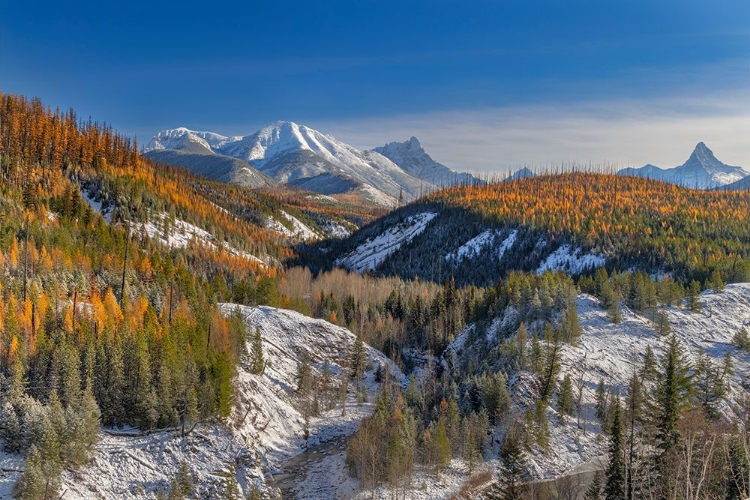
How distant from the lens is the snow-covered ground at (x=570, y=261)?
6959 inches

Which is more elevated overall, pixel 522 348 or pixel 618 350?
pixel 522 348

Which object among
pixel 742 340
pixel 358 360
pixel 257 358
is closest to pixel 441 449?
pixel 257 358

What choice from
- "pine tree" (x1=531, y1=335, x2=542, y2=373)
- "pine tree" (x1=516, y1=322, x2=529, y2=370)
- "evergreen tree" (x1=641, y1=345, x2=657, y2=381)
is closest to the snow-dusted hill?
"pine tree" (x1=516, y1=322, x2=529, y2=370)

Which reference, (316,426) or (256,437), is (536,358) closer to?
(316,426)

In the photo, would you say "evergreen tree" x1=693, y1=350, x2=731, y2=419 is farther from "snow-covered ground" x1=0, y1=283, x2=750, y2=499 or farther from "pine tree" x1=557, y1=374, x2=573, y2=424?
"pine tree" x1=557, y1=374, x2=573, y2=424

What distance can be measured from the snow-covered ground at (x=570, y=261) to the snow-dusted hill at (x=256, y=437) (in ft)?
315

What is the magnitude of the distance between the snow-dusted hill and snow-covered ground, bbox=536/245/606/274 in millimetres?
96083

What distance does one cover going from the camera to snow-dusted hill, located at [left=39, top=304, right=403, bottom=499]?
57.5 metres

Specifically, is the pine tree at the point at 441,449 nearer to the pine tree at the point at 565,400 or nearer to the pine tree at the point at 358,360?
the pine tree at the point at 565,400

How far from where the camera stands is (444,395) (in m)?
85.1

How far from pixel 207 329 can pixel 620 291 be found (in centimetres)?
8822

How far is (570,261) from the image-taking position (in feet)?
607

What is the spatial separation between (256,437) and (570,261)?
143 metres

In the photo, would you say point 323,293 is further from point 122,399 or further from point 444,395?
point 122,399
